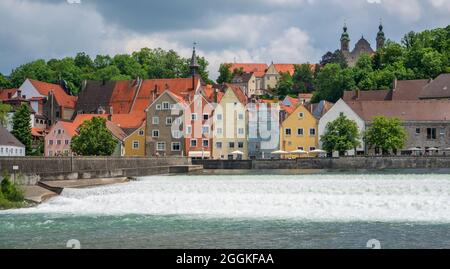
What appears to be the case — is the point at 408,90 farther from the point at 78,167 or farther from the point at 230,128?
the point at 78,167

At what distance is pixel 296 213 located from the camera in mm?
25578

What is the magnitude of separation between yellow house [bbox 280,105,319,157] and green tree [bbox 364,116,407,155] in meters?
7.51

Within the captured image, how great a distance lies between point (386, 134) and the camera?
230 ft

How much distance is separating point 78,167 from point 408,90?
58.0 m

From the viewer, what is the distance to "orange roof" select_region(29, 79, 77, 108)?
101 m

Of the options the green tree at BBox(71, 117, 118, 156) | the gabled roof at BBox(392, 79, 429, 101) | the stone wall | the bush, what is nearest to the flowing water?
the bush

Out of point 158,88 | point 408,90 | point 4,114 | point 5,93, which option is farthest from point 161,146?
point 5,93

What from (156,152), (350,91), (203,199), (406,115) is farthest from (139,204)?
(350,91)

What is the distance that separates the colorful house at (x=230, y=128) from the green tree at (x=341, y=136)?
Result: 35.5ft

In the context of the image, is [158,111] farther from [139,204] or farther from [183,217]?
[183,217]

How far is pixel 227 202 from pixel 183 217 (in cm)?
427

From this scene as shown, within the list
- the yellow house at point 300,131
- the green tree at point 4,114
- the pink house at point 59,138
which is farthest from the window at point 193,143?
the green tree at point 4,114

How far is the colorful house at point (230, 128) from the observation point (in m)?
79.0

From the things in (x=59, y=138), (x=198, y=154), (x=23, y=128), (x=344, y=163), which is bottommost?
(x=344, y=163)
